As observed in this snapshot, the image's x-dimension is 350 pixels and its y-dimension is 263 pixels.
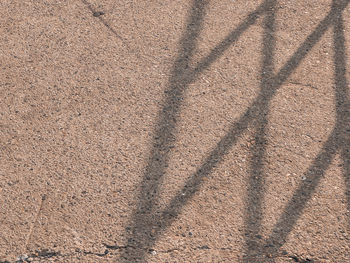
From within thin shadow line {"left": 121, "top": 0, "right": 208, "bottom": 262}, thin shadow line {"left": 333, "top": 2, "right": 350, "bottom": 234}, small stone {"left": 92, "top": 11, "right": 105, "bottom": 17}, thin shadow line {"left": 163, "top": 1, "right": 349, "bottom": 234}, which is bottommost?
small stone {"left": 92, "top": 11, "right": 105, "bottom": 17}

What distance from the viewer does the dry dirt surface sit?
9.72ft

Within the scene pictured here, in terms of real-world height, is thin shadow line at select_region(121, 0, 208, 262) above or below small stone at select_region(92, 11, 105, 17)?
above

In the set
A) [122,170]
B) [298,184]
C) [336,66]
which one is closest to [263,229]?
[298,184]

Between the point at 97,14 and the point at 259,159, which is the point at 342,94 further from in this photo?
the point at 97,14

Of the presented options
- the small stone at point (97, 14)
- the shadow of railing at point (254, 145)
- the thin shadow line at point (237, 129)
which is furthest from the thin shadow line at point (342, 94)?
the small stone at point (97, 14)

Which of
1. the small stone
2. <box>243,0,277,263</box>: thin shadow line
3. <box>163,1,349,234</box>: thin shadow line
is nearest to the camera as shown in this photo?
<box>243,0,277,263</box>: thin shadow line

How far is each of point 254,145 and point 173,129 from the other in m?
0.54

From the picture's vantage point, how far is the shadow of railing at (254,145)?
297 cm

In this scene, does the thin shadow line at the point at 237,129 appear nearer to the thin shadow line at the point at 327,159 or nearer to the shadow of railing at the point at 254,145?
the shadow of railing at the point at 254,145

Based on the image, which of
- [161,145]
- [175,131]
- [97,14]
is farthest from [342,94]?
[97,14]

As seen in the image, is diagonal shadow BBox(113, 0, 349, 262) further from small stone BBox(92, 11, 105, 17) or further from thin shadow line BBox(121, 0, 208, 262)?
small stone BBox(92, 11, 105, 17)

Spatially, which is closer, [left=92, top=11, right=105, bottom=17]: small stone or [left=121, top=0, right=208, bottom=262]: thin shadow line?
[left=121, top=0, right=208, bottom=262]: thin shadow line

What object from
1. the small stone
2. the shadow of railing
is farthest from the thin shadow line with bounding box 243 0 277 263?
the small stone

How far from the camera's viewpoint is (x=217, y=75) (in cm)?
400
